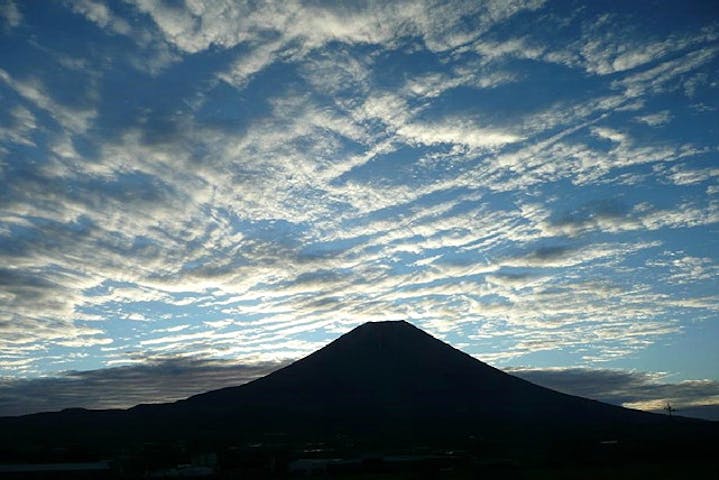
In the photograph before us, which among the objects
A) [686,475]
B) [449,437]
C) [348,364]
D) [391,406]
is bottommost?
[686,475]

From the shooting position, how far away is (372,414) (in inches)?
6471

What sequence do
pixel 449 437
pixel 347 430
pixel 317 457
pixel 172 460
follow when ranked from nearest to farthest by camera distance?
pixel 172 460, pixel 317 457, pixel 449 437, pixel 347 430

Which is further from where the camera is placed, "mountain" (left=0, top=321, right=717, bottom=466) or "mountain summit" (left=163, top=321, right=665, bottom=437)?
"mountain summit" (left=163, top=321, right=665, bottom=437)

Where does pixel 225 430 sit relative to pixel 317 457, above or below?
above

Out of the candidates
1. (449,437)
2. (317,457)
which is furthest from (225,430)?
(317,457)

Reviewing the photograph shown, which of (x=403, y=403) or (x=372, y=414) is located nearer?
(x=372, y=414)

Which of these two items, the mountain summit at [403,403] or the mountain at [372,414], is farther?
the mountain summit at [403,403]

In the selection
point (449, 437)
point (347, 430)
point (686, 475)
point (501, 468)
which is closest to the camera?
point (686, 475)

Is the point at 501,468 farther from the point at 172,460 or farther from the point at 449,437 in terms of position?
the point at 449,437

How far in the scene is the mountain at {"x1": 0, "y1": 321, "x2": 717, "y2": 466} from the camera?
136 m

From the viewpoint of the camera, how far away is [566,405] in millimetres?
175625

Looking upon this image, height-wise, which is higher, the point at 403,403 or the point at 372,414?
the point at 403,403

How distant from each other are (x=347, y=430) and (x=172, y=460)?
8085cm

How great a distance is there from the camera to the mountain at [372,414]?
13650 cm
